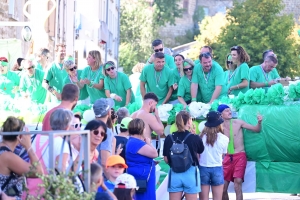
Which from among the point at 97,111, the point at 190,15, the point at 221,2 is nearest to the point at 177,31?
the point at 190,15

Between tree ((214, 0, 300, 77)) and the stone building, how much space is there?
30060mm

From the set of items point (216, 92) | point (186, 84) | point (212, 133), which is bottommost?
point (212, 133)

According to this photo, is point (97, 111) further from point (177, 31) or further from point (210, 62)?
point (177, 31)

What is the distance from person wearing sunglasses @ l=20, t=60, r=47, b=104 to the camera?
14055mm

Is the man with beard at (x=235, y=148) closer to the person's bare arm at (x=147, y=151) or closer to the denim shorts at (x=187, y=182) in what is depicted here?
the denim shorts at (x=187, y=182)

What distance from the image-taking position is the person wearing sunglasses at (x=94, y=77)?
1397 cm

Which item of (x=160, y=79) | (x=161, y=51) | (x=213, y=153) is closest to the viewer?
(x=213, y=153)

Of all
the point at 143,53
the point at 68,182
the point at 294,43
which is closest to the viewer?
Answer: the point at 68,182

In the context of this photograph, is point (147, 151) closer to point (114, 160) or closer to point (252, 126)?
point (114, 160)

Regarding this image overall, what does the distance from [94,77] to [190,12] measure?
84521mm

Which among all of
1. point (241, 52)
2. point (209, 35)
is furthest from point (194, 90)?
point (209, 35)

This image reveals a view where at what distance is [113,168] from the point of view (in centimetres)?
853

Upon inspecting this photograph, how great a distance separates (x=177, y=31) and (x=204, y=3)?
34.8 ft

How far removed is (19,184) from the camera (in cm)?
712
